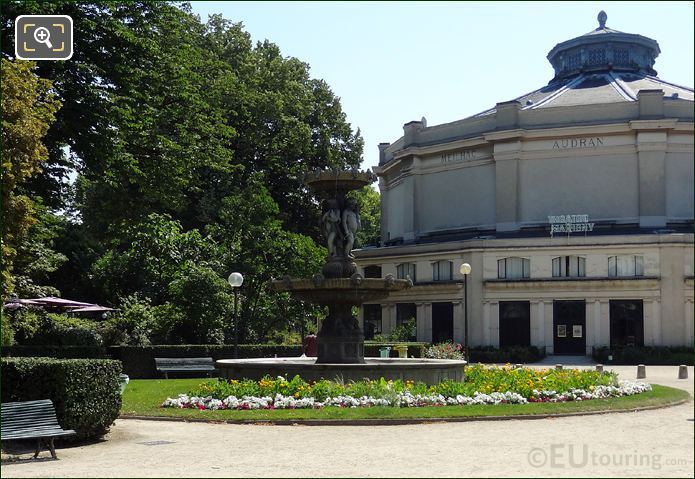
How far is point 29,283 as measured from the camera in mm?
36688

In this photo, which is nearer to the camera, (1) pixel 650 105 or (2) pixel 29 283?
(2) pixel 29 283

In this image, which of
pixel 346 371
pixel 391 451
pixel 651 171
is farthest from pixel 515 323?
pixel 391 451

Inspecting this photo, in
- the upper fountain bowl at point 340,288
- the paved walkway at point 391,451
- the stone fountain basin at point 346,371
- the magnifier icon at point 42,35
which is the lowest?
the paved walkway at point 391,451

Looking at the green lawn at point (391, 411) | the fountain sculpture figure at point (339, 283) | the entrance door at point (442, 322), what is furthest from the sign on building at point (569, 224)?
the green lawn at point (391, 411)

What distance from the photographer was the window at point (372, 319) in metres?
68.7

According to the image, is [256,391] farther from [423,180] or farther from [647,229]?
[423,180]

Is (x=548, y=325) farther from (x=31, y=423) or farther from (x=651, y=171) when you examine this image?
(x=31, y=423)

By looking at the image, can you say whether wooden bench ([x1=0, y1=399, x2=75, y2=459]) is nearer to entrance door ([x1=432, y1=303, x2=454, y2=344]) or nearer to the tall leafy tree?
the tall leafy tree

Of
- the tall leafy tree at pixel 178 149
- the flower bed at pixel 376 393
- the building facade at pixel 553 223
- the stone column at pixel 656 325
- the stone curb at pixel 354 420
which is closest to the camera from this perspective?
the stone curb at pixel 354 420

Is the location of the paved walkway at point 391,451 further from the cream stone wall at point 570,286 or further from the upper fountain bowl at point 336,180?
the cream stone wall at point 570,286

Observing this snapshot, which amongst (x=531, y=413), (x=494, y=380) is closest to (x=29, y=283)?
(x=494, y=380)

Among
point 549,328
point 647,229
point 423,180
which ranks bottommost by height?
point 549,328

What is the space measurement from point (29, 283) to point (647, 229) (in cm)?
3986

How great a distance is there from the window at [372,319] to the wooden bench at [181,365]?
3250cm
